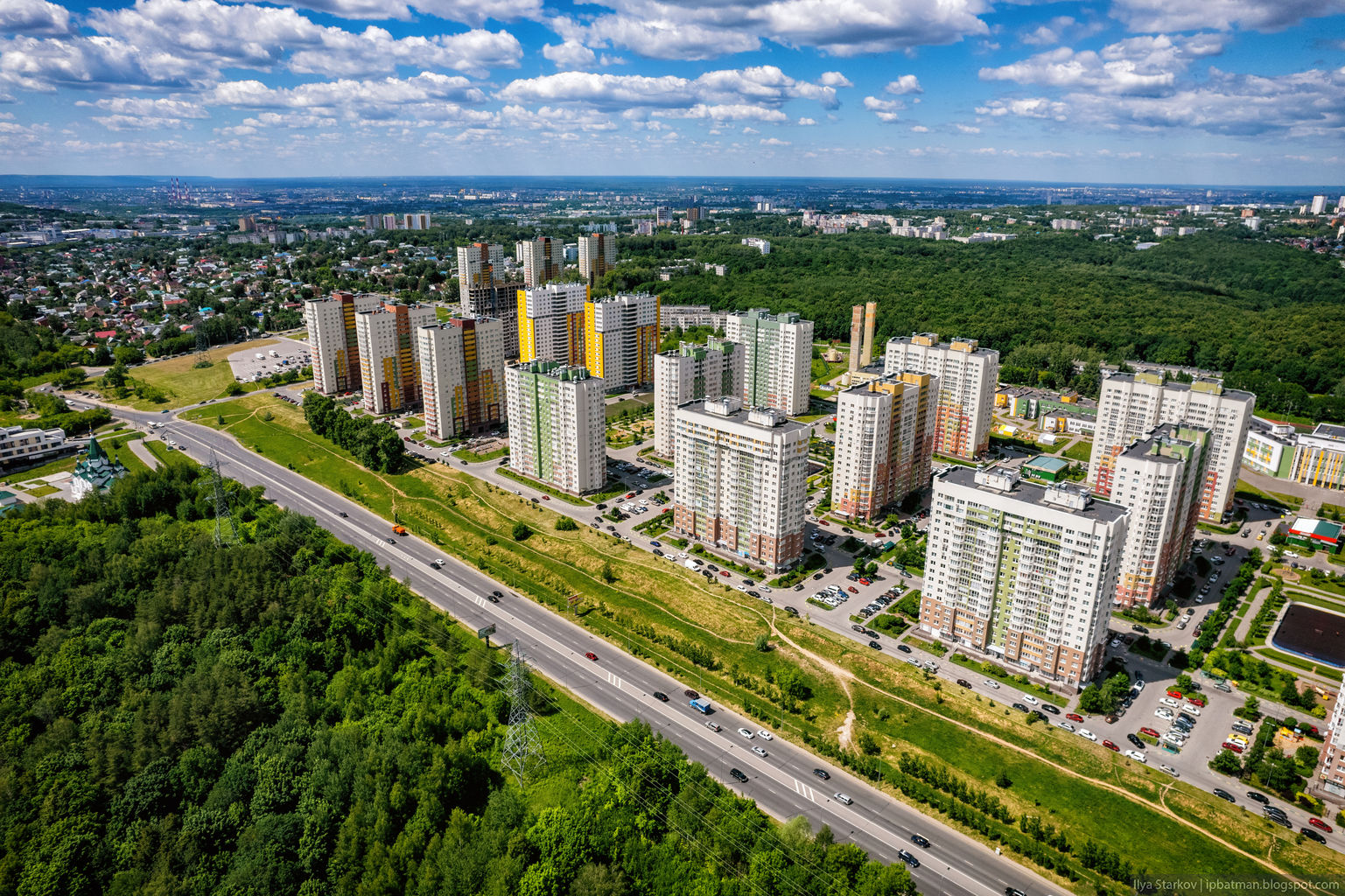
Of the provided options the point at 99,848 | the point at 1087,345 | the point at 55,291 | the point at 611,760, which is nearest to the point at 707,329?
the point at 1087,345

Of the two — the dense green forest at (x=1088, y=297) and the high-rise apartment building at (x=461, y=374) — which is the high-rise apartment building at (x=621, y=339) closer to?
the high-rise apartment building at (x=461, y=374)

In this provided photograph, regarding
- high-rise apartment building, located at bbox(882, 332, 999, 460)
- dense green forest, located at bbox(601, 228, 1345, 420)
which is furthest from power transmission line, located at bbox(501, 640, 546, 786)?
dense green forest, located at bbox(601, 228, 1345, 420)

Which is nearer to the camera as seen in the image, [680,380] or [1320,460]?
[1320,460]

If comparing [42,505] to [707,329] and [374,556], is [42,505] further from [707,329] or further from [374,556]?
[707,329]

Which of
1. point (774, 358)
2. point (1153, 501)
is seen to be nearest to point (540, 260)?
point (774, 358)

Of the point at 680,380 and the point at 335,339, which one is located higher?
the point at 335,339

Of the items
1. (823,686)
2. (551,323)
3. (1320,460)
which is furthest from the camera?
(551,323)

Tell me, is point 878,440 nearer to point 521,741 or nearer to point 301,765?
point 521,741
